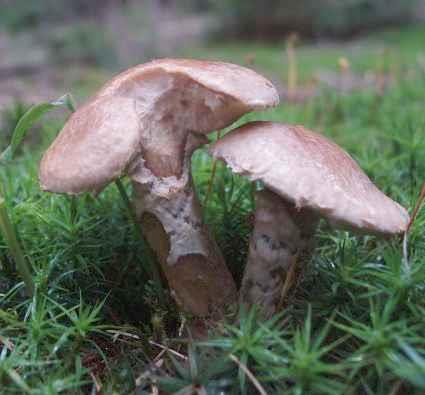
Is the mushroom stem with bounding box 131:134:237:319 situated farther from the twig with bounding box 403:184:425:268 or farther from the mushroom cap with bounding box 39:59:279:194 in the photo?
the twig with bounding box 403:184:425:268

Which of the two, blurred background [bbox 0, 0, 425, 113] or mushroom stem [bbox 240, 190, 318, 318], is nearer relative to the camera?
mushroom stem [bbox 240, 190, 318, 318]

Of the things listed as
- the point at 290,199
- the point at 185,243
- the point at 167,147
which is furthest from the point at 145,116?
the point at 290,199

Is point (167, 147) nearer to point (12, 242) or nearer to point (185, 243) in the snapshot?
point (185, 243)

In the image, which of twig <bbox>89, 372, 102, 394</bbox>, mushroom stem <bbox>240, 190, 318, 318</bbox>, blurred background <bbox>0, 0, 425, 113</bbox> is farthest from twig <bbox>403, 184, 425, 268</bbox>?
blurred background <bbox>0, 0, 425, 113</bbox>

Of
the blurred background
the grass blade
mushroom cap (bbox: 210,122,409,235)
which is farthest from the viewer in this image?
the blurred background

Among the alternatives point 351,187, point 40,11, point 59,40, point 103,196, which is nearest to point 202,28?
point 40,11

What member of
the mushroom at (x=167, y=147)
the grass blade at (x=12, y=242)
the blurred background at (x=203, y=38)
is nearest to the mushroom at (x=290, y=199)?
the mushroom at (x=167, y=147)

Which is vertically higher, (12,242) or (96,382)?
(12,242)
